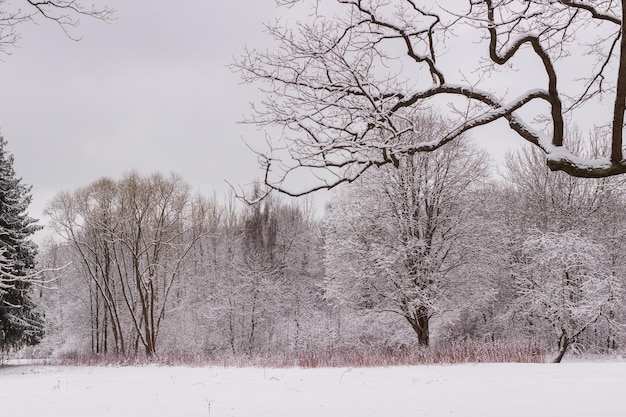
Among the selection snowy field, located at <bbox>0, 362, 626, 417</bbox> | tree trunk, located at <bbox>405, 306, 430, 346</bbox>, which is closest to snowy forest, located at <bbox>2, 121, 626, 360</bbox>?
tree trunk, located at <bbox>405, 306, 430, 346</bbox>

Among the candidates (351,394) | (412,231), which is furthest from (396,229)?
(351,394)

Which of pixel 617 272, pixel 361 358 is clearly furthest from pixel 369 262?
pixel 617 272

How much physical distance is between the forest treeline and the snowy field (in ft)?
9.14

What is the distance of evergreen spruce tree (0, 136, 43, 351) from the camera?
1892 centimetres

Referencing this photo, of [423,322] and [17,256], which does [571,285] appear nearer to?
[423,322]

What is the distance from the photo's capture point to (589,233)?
844 inches

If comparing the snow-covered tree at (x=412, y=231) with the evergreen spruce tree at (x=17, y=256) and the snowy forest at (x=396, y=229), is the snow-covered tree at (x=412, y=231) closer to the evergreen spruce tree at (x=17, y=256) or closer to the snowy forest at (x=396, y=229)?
the snowy forest at (x=396, y=229)

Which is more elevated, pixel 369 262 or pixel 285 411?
pixel 369 262

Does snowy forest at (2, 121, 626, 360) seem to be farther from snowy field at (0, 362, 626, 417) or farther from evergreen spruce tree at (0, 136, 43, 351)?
snowy field at (0, 362, 626, 417)

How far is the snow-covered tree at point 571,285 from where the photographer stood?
18.3 metres

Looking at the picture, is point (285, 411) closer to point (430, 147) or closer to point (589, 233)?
point (430, 147)

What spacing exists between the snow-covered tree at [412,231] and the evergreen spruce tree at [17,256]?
12202 mm

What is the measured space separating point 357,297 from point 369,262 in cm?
163

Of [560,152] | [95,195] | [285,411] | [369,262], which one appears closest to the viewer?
[560,152]
